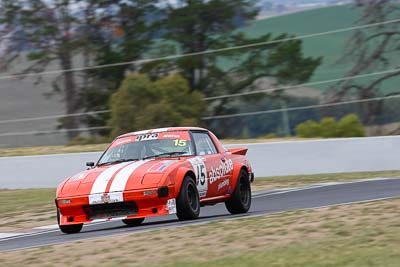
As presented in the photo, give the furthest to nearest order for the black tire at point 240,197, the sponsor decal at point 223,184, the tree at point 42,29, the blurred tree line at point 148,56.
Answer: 1. the tree at point 42,29
2. the blurred tree line at point 148,56
3. the black tire at point 240,197
4. the sponsor decal at point 223,184

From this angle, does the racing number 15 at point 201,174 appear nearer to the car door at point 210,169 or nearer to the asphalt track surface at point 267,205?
the car door at point 210,169

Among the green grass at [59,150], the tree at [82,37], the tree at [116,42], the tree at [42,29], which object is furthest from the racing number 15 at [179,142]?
the tree at [42,29]

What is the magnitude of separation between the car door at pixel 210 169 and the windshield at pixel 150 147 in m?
0.20

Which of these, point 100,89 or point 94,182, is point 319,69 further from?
point 94,182

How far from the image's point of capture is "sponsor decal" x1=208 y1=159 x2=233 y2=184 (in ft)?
43.7

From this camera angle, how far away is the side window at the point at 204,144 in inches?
535

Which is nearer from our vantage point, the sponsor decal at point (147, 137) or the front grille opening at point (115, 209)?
the front grille opening at point (115, 209)

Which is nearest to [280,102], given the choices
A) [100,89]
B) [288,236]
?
[100,89]

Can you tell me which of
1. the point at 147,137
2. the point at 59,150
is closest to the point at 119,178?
the point at 147,137

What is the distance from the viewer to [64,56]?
122 feet

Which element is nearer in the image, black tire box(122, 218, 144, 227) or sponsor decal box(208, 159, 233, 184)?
sponsor decal box(208, 159, 233, 184)

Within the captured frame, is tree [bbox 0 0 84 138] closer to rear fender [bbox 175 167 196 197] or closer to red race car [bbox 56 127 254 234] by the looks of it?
red race car [bbox 56 127 254 234]

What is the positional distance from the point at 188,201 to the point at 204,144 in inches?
64.3

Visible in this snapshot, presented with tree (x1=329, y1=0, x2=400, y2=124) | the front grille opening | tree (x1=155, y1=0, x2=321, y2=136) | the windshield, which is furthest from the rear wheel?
tree (x1=329, y1=0, x2=400, y2=124)
